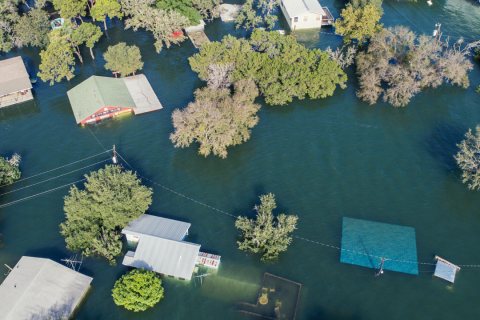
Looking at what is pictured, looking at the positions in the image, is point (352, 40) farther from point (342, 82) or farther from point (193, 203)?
point (193, 203)

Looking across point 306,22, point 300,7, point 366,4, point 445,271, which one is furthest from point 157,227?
point 366,4

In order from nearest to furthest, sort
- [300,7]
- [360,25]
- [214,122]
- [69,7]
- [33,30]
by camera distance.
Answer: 1. [214,122]
2. [360,25]
3. [33,30]
4. [69,7]
5. [300,7]

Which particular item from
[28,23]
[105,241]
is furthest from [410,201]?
[28,23]

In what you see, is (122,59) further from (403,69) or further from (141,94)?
(403,69)

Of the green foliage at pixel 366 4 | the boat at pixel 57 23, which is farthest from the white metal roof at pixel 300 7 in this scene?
the boat at pixel 57 23

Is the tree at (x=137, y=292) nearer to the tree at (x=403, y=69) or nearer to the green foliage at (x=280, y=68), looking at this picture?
the green foliage at (x=280, y=68)

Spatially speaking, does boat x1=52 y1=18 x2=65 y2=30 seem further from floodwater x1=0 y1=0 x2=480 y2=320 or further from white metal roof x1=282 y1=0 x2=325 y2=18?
white metal roof x1=282 y1=0 x2=325 y2=18

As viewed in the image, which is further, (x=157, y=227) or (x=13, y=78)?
(x=13, y=78)
